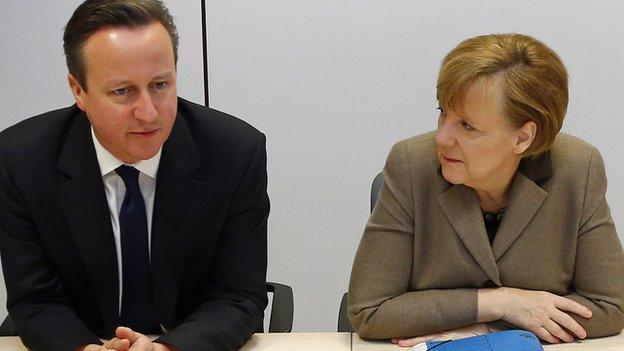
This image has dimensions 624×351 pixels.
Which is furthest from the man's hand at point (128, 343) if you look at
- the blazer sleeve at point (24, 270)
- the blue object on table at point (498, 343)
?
the blue object on table at point (498, 343)

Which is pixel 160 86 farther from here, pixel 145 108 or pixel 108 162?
pixel 108 162

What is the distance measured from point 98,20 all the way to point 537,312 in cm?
110

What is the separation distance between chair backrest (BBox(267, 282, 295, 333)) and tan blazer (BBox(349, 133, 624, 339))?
1.00 ft

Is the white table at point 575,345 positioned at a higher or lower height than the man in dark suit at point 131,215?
lower

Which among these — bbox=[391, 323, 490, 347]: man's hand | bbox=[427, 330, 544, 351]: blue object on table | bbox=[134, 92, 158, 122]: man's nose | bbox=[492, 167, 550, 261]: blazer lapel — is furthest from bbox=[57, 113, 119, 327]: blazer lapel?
bbox=[492, 167, 550, 261]: blazer lapel

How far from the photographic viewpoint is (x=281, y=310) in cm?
→ 250

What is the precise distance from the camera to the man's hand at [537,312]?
6.89 feet

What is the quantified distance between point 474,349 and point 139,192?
0.81m

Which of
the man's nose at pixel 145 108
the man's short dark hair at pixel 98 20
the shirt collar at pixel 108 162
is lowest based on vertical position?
the shirt collar at pixel 108 162

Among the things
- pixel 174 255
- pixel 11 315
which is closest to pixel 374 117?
pixel 174 255

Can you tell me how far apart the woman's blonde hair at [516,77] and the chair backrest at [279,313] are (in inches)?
28.2

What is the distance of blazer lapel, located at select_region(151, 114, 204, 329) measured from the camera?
7.17 ft

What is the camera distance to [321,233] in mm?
3576

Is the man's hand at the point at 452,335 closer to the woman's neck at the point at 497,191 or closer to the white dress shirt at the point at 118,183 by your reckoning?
the woman's neck at the point at 497,191
